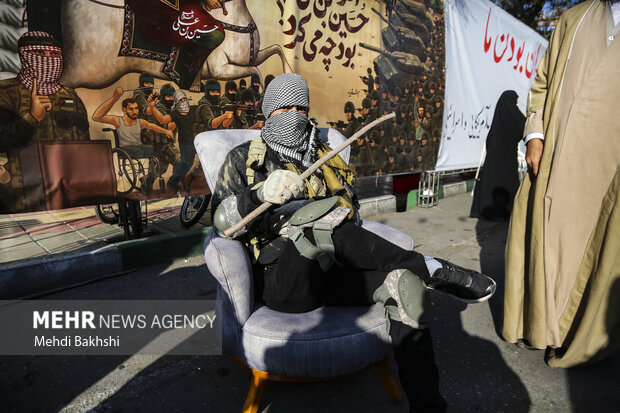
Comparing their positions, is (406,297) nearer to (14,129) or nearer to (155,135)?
(155,135)

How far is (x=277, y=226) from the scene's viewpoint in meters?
1.82

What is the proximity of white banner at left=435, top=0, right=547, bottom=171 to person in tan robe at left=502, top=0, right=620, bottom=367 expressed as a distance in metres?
4.44

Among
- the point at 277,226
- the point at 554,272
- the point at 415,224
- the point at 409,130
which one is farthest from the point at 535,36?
the point at 277,226

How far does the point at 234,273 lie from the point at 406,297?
2.26 feet

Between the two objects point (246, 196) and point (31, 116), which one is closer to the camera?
point (246, 196)

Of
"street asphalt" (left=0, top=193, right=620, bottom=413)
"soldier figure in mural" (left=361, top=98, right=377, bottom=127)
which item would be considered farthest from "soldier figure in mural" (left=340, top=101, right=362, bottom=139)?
"street asphalt" (left=0, top=193, right=620, bottom=413)

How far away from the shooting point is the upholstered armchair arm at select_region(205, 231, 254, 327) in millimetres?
1511

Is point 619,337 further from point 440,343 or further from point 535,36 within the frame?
point 535,36

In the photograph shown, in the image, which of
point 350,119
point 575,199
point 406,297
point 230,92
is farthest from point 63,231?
point 575,199

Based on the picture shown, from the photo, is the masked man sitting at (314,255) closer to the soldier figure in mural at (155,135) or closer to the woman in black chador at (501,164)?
the soldier figure in mural at (155,135)

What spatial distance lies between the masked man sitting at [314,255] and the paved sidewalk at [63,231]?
2.09m

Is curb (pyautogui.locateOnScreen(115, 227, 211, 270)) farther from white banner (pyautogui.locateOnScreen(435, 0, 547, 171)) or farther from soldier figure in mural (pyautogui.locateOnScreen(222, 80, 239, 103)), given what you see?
white banner (pyautogui.locateOnScreen(435, 0, 547, 171))

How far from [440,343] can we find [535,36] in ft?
29.4

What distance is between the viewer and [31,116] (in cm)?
265
